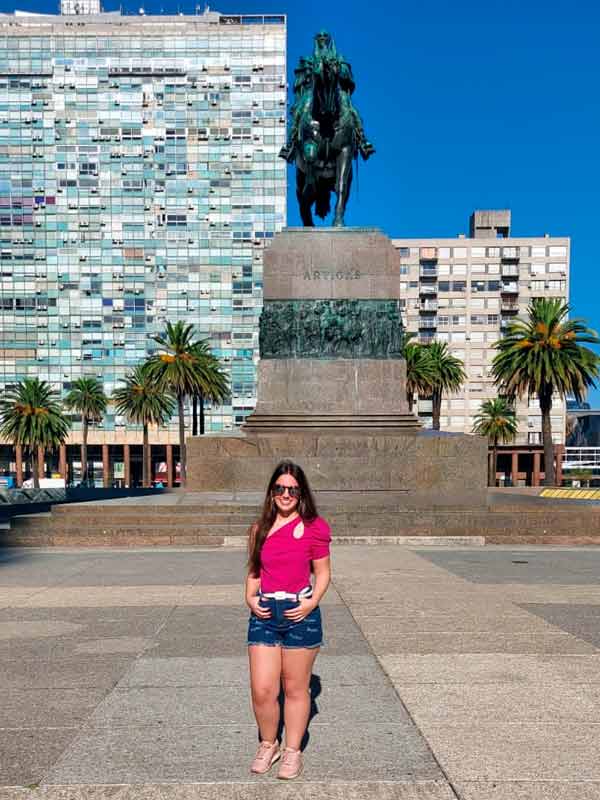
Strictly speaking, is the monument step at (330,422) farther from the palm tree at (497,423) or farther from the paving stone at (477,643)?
the palm tree at (497,423)

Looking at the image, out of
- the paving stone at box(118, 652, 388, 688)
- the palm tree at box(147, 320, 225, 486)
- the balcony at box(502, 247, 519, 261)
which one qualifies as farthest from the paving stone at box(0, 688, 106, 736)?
the balcony at box(502, 247, 519, 261)

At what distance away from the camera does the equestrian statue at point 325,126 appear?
20.8 metres

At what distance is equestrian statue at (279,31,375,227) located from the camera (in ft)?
68.1

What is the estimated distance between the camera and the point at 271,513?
4.04 metres

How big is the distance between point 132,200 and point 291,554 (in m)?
90.1

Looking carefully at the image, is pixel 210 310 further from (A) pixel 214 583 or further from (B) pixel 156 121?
(A) pixel 214 583

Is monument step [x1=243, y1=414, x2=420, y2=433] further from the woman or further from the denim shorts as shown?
the denim shorts

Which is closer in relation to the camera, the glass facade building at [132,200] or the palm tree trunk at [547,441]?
the palm tree trunk at [547,441]

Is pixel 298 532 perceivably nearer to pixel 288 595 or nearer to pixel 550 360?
pixel 288 595

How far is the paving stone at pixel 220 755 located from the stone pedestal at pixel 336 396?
12.8 metres

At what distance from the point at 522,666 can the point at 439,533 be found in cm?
862

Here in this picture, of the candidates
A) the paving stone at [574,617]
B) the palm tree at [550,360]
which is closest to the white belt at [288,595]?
the paving stone at [574,617]

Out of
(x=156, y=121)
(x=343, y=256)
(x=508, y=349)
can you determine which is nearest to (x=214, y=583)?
(x=343, y=256)

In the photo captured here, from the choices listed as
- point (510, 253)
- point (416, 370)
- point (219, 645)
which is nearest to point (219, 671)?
point (219, 645)
